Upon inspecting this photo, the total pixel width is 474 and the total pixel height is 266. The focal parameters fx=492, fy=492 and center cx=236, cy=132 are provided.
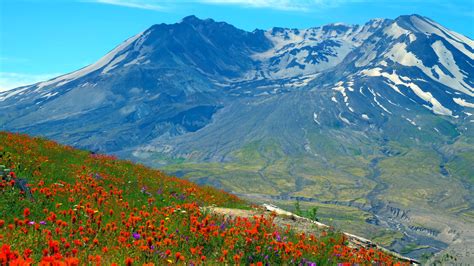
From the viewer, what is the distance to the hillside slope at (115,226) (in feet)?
28.0

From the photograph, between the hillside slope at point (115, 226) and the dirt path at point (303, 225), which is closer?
the hillside slope at point (115, 226)

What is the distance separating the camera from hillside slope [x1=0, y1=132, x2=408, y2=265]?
336 inches

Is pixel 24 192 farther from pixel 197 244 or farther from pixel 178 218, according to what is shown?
pixel 197 244

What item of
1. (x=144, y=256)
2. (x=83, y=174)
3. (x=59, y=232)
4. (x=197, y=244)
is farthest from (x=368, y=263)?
(x=83, y=174)

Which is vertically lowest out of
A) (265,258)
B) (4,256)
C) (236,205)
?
(236,205)

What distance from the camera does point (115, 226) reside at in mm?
10414

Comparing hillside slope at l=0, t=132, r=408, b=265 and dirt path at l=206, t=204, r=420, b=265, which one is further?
dirt path at l=206, t=204, r=420, b=265

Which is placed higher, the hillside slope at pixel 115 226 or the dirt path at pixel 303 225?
the hillside slope at pixel 115 226

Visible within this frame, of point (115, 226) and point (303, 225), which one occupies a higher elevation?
point (115, 226)

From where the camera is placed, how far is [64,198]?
1375 cm

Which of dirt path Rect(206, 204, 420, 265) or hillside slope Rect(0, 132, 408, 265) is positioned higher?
hillside slope Rect(0, 132, 408, 265)

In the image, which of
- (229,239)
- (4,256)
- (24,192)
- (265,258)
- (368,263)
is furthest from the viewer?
(24,192)

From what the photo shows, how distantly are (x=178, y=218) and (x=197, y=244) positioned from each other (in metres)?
2.31

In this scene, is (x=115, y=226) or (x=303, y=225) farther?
(x=303, y=225)
